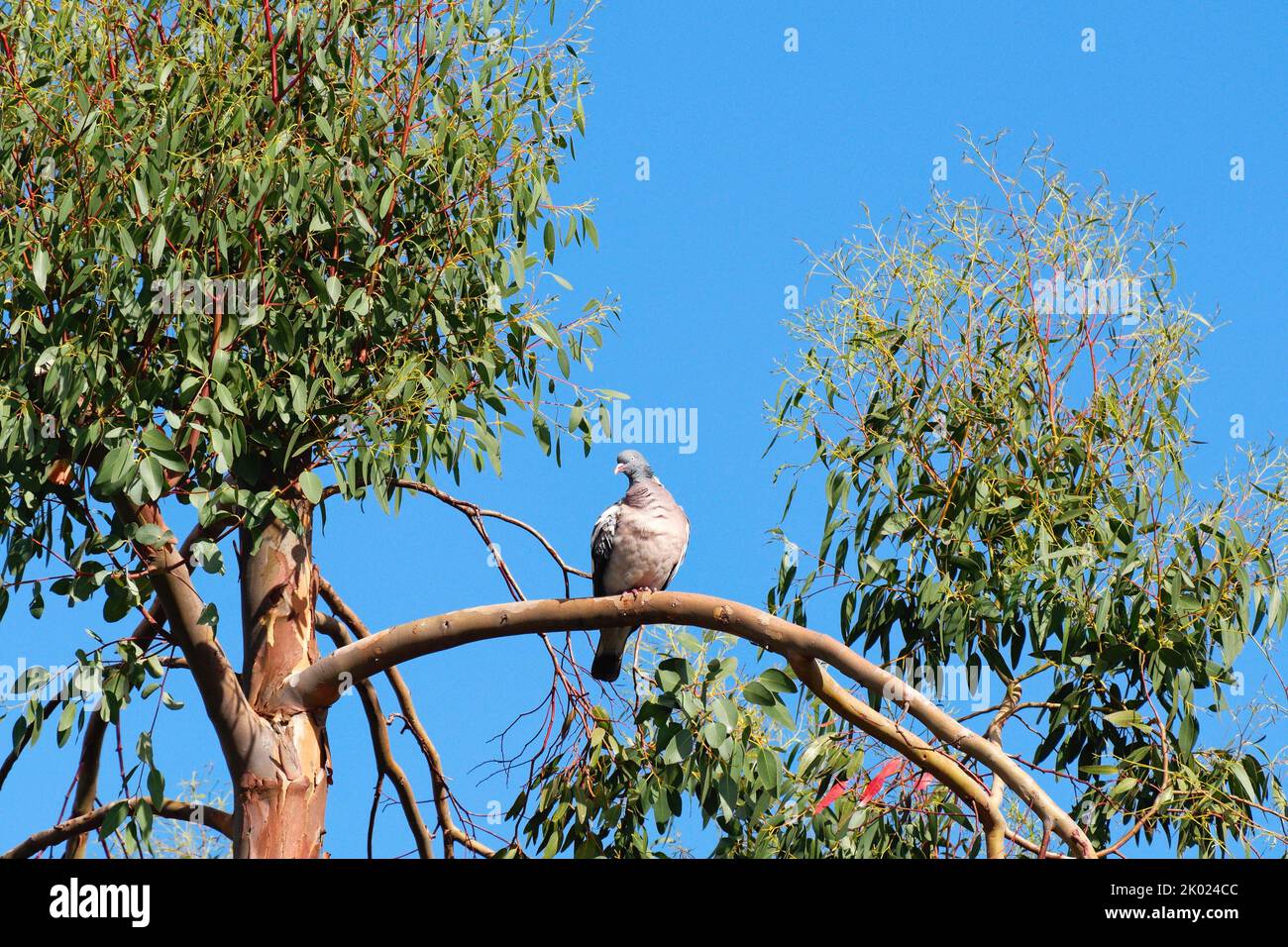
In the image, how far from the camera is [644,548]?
19.2 feet

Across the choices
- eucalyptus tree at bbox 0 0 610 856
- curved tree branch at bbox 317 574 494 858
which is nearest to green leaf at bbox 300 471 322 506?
eucalyptus tree at bbox 0 0 610 856

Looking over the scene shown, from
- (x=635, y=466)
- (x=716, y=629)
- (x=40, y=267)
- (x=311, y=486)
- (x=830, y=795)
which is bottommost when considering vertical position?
(x=830, y=795)

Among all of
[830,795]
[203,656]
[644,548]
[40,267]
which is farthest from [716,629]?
[40,267]

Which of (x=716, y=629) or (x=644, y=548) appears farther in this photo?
(x=644, y=548)

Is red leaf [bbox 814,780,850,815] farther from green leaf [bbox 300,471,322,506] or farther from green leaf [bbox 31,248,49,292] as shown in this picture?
green leaf [bbox 31,248,49,292]

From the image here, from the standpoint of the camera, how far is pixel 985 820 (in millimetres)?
4113

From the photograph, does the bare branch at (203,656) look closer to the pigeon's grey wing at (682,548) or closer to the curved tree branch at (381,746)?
the curved tree branch at (381,746)

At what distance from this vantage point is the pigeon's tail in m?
5.72

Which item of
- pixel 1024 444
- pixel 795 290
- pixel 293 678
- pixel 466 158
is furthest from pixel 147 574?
pixel 1024 444

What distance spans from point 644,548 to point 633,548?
1.7 inches

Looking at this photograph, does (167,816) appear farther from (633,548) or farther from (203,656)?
(633,548)
